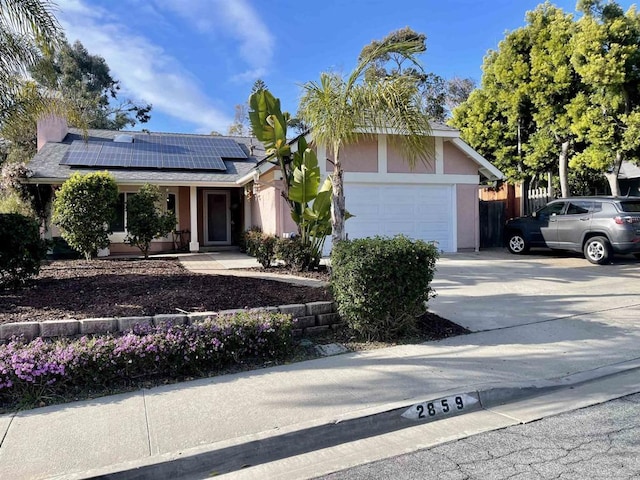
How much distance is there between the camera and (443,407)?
4.31m

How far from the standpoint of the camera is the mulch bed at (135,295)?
594 centimetres

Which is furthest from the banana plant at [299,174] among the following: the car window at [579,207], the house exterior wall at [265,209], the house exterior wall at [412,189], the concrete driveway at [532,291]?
the car window at [579,207]

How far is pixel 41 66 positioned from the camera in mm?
8602

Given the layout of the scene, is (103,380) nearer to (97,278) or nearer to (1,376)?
(1,376)

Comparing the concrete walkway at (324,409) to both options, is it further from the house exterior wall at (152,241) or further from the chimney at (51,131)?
the chimney at (51,131)

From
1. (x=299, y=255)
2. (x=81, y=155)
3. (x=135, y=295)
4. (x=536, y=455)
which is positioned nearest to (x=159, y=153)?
(x=81, y=155)

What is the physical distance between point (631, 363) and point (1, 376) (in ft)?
21.8

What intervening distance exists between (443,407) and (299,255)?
6.34m

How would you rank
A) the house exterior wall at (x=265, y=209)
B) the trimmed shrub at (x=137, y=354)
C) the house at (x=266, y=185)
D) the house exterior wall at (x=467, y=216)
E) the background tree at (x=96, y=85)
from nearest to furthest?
the trimmed shrub at (x=137, y=354), the house exterior wall at (x=265, y=209), the house at (x=266, y=185), the house exterior wall at (x=467, y=216), the background tree at (x=96, y=85)

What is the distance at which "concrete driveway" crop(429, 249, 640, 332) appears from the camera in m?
7.22

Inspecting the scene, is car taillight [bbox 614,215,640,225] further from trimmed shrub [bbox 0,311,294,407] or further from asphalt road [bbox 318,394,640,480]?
trimmed shrub [bbox 0,311,294,407]

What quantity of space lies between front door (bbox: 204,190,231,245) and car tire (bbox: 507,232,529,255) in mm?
10541

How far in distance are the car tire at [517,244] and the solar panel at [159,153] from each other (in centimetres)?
1051

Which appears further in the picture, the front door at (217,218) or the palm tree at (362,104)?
the front door at (217,218)
